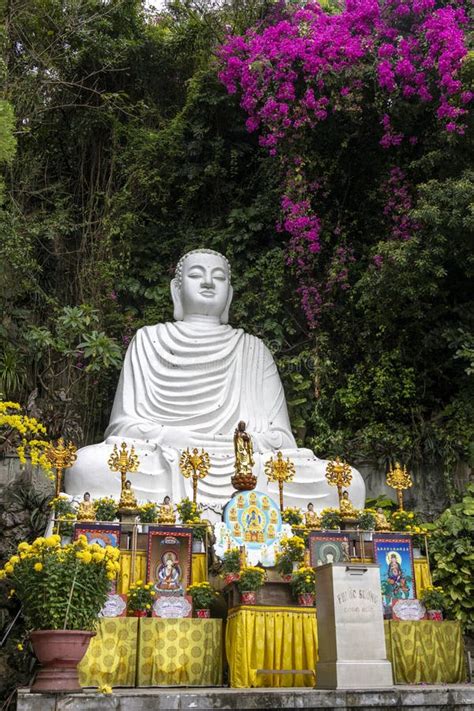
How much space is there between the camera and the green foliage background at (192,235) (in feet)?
32.0

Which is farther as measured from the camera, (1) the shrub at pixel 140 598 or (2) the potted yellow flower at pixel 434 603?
(2) the potted yellow flower at pixel 434 603

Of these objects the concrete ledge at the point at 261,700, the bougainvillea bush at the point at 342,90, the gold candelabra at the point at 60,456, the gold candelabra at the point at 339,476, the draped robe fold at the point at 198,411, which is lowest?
the concrete ledge at the point at 261,700

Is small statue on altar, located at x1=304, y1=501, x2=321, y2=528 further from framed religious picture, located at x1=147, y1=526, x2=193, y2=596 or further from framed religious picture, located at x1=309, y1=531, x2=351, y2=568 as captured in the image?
framed religious picture, located at x1=147, y1=526, x2=193, y2=596

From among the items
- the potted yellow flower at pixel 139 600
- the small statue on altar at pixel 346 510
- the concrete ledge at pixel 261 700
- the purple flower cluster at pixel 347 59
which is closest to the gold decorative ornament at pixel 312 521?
the small statue on altar at pixel 346 510

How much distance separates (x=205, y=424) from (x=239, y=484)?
2.34m

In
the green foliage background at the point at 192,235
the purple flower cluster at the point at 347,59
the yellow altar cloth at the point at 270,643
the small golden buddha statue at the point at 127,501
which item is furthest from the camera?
the green foliage background at the point at 192,235

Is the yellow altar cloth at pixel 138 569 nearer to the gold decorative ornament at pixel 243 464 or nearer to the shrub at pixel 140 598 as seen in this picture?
the shrub at pixel 140 598

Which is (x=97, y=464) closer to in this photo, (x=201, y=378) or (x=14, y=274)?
(x=201, y=378)

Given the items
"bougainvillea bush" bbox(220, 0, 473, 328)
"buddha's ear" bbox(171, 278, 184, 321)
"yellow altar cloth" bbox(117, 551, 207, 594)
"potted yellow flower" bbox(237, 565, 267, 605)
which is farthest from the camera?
"buddha's ear" bbox(171, 278, 184, 321)

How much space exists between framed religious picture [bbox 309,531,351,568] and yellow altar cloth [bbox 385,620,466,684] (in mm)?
828

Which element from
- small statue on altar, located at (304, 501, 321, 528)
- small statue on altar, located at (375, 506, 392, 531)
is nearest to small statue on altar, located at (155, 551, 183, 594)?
small statue on altar, located at (304, 501, 321, 528)

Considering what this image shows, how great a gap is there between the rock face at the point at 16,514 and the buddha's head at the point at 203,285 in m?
2.88

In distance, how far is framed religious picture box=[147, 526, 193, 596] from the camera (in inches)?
256

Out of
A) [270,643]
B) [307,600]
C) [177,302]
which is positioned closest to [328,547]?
[307,600]
